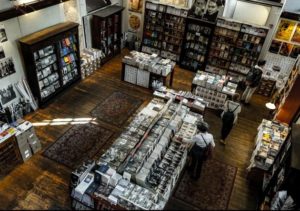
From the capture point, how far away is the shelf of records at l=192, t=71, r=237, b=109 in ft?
31.2

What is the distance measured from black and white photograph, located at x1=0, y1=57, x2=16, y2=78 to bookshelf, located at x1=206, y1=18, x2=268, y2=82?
25.6ft

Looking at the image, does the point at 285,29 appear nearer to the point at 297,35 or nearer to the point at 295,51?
the point at 297,35

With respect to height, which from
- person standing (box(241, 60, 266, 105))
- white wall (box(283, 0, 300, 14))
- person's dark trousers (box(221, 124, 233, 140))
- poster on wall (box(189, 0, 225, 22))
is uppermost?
white wall (box(283, 0, 300, 14))

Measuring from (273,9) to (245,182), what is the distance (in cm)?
690

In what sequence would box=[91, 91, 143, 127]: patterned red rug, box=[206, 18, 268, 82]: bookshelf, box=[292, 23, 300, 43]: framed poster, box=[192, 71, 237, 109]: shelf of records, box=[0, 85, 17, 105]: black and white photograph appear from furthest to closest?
box=[206, 18, 268, 82]: bookshelf → box=[292, 23, 300, 43]: framed poster → box=[192, 71, 237, 109]: shelf of records → box=[91, 91, 143, 127]: patterned red rug → box=[0, 85, 17, 105]: black and white photograph

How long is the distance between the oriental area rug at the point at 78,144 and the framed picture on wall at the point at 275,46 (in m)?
7.16

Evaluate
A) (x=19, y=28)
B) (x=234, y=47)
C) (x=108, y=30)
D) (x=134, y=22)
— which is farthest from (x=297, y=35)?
(x=19, y=28)

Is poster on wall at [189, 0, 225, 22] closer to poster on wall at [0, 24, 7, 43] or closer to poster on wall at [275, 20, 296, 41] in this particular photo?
poster on wall at [275, 20, 296, 41]

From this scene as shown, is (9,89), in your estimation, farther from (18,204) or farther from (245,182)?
(245,182)

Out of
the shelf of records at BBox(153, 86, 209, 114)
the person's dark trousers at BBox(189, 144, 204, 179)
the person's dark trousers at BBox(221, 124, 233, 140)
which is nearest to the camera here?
the person's dark trousers at BBox(189, 144, 204, 179)

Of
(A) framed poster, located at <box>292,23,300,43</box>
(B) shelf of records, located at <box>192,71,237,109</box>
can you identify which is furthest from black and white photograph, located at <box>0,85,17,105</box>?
(A) framed poster, located at <box>292,23,300,43</box>

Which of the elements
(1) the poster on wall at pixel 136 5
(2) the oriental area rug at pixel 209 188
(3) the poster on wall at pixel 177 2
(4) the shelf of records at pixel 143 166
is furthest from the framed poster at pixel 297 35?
(1) the poster on wall at pixel 136 5

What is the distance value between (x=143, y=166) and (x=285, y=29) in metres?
7.95

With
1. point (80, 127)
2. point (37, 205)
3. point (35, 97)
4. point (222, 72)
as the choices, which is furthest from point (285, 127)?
point (35, 97)
